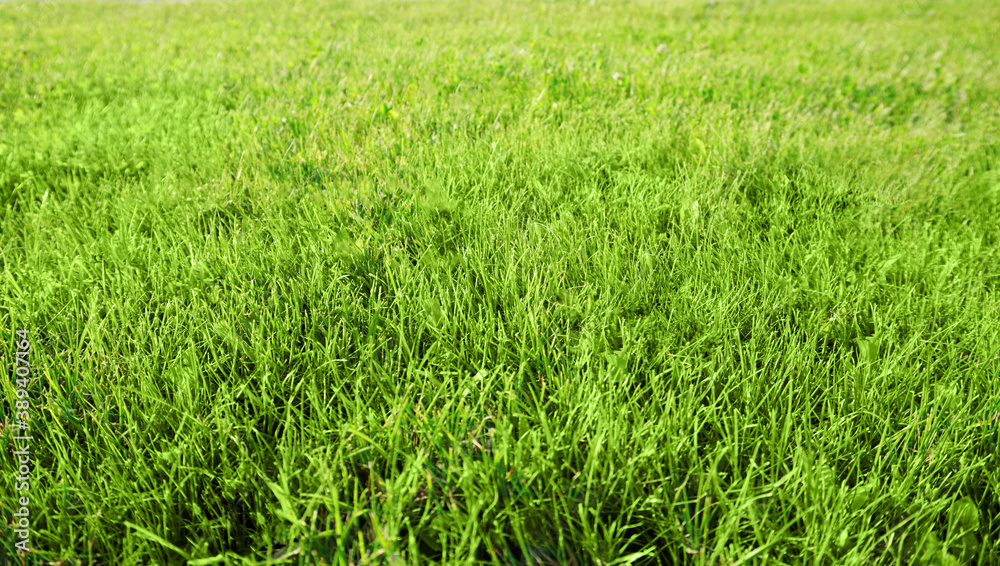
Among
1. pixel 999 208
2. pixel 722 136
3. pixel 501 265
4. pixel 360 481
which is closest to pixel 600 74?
pixel 722 136

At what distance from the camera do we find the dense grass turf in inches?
53.7

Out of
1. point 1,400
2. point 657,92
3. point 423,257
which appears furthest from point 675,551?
point 657,92

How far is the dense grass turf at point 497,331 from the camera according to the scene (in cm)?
136

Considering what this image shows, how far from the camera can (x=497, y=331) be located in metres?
1.94

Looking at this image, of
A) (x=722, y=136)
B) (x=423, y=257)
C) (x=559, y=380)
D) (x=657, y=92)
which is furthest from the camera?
(x=657, y=92)

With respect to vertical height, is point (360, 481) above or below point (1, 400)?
below

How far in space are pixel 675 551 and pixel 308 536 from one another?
883 millimetres

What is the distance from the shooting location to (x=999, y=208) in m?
3.03

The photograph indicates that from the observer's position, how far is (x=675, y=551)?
1.32 meters

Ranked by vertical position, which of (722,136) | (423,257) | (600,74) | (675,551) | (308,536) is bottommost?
(675,551)

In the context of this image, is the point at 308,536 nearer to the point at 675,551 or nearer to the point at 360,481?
the point at 360,481

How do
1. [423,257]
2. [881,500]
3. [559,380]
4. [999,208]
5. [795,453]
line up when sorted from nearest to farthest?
[881,500] → [795,453] → [559,380] → [423,257] → [999,208]

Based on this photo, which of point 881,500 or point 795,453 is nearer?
point 881,500

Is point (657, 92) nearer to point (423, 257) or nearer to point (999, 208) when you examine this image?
point (999, 208)
